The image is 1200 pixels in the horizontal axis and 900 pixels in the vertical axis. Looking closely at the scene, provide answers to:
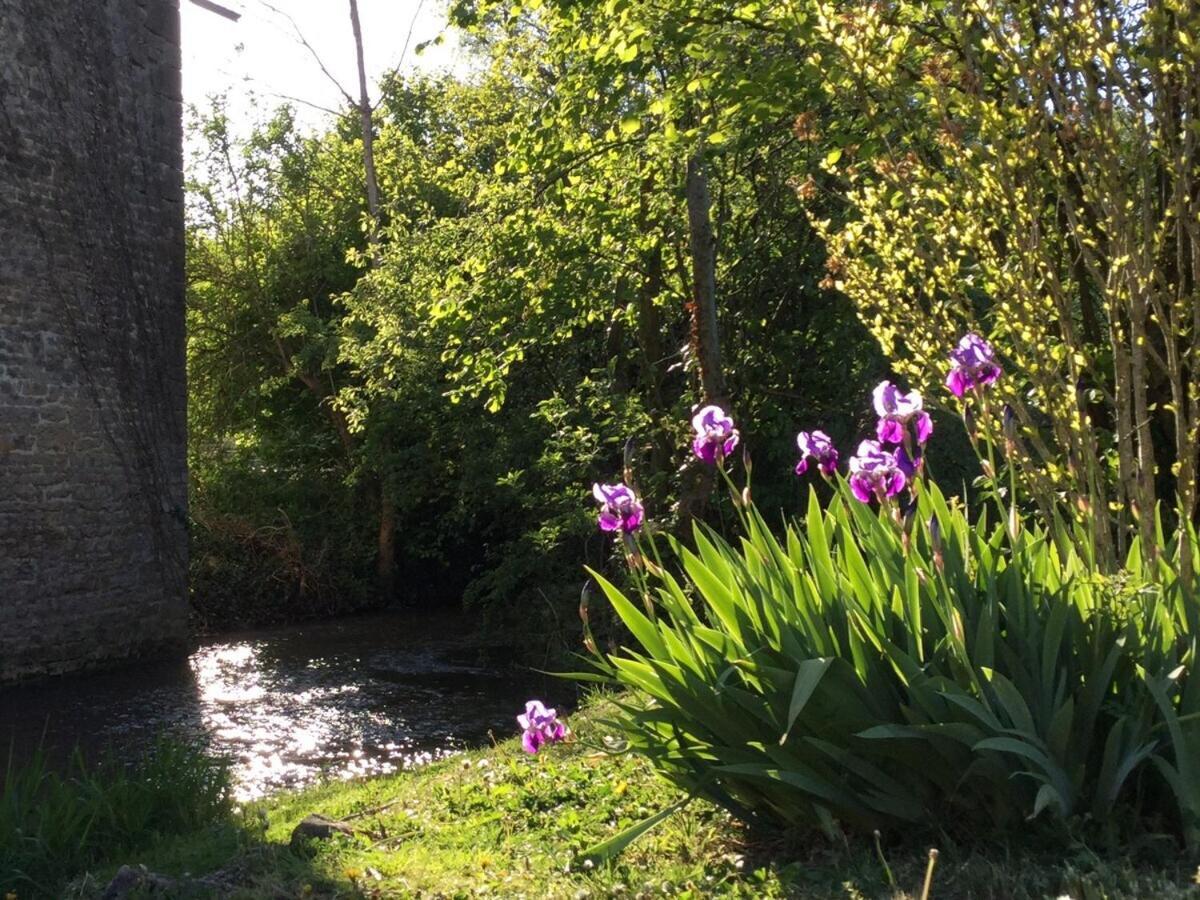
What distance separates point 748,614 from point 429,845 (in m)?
1.47

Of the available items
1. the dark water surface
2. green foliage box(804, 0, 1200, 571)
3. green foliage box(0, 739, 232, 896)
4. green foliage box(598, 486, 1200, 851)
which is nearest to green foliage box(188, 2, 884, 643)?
the dark water surface

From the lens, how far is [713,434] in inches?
165

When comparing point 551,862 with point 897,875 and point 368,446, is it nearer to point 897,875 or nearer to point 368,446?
point 897,875

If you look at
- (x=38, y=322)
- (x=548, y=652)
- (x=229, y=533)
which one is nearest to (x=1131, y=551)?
(x=548, y=652)

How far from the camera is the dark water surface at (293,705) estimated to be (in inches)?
338

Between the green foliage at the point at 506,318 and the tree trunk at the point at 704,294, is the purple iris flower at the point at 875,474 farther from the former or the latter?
the tree trunk at the point at 704,294

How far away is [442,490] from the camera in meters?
15.9

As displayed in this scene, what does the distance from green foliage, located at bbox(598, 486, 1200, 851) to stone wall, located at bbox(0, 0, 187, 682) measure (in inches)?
340

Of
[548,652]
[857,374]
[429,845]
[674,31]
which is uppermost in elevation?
[674,31]

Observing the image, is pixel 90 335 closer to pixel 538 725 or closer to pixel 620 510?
pixel 538 725

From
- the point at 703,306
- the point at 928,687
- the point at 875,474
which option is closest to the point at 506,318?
the point at 703,306

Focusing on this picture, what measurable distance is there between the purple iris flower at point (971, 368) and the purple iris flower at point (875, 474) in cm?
31

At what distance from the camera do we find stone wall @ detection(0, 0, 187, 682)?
35.5 ft

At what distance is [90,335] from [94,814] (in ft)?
24.8
